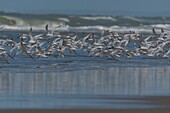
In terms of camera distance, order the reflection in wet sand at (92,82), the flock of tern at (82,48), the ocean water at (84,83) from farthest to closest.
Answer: the flock of tern at (82,48), the reflection in wet sand at (92,82), the ocean water at (84,83)

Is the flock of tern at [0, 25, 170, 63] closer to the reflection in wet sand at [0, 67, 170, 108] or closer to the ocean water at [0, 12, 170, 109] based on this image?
the ocean water at [0, 12, 170, 109]

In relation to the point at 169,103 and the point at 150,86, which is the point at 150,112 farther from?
the point at 150,86

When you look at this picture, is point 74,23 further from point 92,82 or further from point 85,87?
point 85,87

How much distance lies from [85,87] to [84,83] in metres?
0.60

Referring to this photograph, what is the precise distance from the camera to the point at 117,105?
1372 centimetres

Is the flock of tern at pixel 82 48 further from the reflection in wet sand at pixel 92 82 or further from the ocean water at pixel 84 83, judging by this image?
the reflection in wet sand at pixel 92 82

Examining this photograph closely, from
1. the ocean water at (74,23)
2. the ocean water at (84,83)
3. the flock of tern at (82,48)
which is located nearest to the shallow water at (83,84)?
the ocean water at (84,83)

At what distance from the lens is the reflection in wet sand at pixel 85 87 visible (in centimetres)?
1391

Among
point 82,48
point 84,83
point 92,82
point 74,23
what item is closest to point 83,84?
point 84,83

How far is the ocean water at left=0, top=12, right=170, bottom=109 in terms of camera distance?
45.4 ft

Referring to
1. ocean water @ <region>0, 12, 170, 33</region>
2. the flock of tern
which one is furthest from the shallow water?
ocean water @ <region>0, 12, 170, 33</region>

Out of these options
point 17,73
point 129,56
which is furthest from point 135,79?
point 129,56

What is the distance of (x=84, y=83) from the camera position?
16328mm

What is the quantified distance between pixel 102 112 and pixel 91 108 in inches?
18.2
